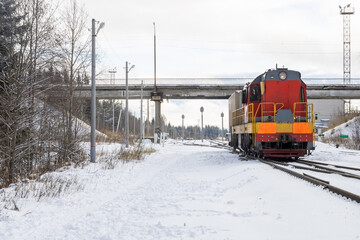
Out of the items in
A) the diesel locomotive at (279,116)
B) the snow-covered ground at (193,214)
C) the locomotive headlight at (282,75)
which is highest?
the locomotive headlight at (282,75)

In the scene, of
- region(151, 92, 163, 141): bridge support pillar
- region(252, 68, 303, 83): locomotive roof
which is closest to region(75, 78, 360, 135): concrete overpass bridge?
region(151, 92, 163, 141): bridge support pillar

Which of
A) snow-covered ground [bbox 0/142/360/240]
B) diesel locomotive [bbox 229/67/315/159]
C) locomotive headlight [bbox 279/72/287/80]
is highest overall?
locomotive headlight [bbox 279/72/287/80]

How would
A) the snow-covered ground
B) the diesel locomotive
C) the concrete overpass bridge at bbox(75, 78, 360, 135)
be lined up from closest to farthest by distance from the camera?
the snow-covered ground → the diesel locomotive → the concrete overpass bridge at bbox(75, 78, 360, 135)

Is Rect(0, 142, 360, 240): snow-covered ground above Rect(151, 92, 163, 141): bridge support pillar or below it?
below

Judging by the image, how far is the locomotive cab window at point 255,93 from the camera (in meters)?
14.3

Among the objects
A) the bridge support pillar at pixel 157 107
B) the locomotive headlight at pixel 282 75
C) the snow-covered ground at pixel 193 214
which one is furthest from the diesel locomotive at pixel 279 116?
the bridge support pillar at pixel 157 107

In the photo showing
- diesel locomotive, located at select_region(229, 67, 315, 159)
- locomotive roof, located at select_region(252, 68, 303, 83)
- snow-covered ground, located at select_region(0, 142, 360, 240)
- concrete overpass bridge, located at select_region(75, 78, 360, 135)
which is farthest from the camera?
concrete overpass bridge, located at select_region(75, 78, 360, 135)

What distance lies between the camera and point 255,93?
47.4 ft

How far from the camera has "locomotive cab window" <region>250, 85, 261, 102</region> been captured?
1430cm

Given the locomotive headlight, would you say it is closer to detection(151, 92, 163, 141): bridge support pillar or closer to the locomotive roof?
the locomotive roof

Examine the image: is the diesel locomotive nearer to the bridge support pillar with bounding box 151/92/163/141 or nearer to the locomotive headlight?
the locomotive headlight

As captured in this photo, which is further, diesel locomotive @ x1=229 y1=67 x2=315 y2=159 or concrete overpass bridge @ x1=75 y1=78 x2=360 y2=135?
concrete overpass bridge @ x1=75 y1=78 x2=360 y2=135

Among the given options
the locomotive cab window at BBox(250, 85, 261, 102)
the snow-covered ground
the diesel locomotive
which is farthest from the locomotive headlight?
the snow-covered ground

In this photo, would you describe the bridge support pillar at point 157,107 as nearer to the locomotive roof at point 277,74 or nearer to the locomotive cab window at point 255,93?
the locomotive cab window at point 255,93
